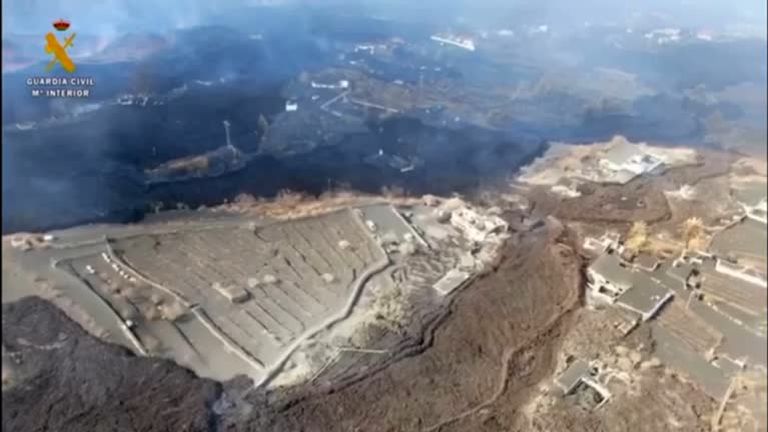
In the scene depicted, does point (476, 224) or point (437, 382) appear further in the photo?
point (476, 224)

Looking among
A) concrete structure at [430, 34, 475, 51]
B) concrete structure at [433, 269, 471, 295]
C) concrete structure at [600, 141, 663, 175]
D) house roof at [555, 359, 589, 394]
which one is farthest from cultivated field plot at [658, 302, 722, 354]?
concrete structure at [430, 34, 475, 51]

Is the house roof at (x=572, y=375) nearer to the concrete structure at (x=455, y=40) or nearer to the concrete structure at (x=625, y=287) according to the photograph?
the concrete structure at (x=625, y=287)

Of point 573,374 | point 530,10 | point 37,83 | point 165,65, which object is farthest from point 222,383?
point 530,10

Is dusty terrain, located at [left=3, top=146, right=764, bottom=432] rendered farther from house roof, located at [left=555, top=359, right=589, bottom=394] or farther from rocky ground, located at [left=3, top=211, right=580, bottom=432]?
house roof, located at [left=555, top=359, right=589, bottom=394]

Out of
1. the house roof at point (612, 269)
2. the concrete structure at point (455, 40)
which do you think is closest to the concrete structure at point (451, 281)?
the house roof at point (612, 269)

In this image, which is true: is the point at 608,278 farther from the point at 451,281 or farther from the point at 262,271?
the point at 262,271

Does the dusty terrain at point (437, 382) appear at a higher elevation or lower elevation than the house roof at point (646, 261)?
lower

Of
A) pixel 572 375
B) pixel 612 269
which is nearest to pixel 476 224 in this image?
pixel 612 269

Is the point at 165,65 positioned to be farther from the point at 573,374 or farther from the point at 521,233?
the point at 573,374
